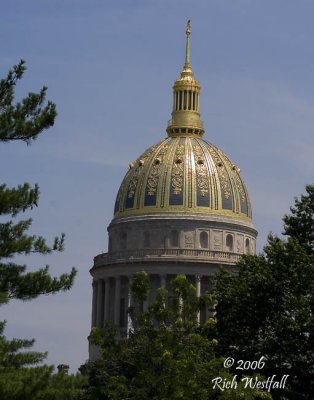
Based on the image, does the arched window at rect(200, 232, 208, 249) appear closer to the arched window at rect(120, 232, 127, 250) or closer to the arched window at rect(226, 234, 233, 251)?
the arched window at rect(226, 234, 233, 251)

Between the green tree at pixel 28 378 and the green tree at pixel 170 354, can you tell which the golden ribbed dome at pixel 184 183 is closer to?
the green tree at pixel 170 354

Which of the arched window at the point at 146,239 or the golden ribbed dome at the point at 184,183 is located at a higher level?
the golden ribbed dome at the point at 184,183

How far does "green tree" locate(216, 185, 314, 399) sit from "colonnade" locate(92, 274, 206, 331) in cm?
7560

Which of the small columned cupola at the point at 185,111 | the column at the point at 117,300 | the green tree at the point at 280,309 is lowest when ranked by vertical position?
the green tree at the point at 280,309

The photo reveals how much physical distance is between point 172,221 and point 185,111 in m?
15.9

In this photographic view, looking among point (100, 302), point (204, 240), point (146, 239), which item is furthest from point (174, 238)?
point (100, 302)

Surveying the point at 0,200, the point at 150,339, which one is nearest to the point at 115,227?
the point at 150,339

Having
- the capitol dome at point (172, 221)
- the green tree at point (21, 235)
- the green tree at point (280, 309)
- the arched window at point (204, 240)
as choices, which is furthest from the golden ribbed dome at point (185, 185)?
the green tree at point (21, 235)

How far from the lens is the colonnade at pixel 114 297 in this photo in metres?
149

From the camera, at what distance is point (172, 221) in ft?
508

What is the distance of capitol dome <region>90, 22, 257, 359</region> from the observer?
15175 cm

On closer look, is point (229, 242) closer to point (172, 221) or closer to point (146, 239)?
point (172, 221)

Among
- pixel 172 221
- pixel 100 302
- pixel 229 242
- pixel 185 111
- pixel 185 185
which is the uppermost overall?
pixel 185 111

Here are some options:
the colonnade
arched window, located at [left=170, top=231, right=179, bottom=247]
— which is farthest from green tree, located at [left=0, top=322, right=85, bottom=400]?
arched window, located at [left=170, top=231, right=179, bottom=247]
